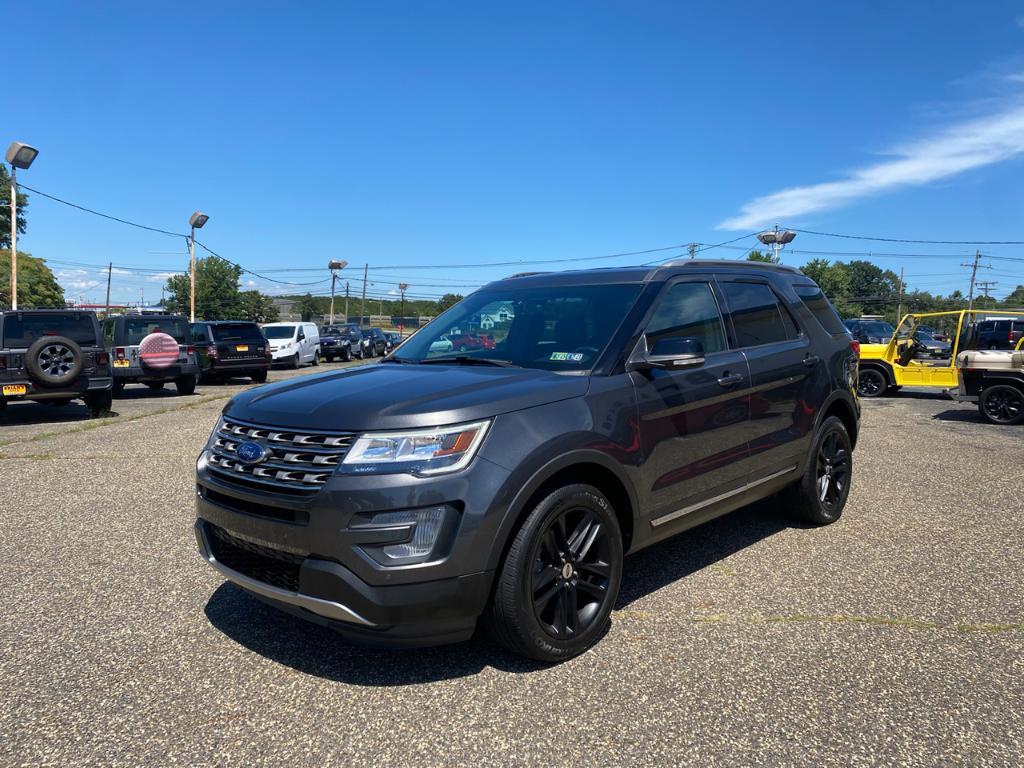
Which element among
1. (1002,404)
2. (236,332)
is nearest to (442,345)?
(1002,404)

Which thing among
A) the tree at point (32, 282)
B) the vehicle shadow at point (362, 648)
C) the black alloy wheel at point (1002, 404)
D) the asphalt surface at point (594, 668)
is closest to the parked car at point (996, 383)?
the black alloy wheel at point (1002, 404)

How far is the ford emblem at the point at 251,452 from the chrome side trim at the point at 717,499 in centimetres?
188

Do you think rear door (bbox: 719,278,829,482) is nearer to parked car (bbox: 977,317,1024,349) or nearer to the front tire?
the front tire

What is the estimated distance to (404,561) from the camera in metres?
2.72

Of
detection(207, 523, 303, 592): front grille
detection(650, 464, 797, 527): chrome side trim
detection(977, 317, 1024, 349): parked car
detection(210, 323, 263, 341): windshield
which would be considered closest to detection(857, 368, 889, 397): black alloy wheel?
detection(977, 317, 1024, 349): parked car

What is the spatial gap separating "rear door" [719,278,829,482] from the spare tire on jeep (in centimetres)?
984

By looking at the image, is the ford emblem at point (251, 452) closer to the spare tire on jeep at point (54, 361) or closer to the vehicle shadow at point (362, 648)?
the vehicle shadow at point (362, 648)

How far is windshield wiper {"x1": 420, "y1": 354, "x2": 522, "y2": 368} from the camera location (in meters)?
3.73

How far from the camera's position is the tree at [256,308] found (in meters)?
118

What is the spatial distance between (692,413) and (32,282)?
84553mm

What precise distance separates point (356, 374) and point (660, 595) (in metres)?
2.03

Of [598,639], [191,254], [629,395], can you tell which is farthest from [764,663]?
[191,254]

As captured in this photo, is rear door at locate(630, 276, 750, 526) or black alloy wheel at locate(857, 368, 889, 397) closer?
rear door at locate(630, 276, 750, 526)

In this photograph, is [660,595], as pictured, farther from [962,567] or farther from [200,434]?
[200,434]
